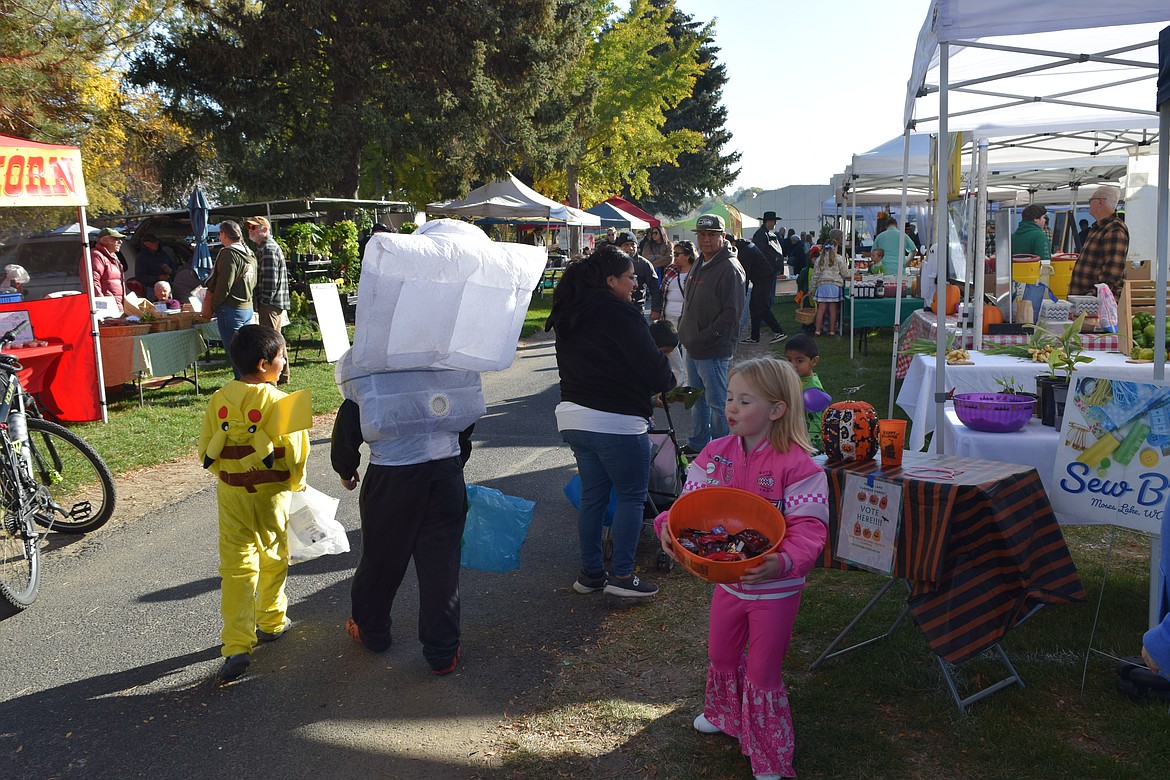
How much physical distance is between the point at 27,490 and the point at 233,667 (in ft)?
6.88

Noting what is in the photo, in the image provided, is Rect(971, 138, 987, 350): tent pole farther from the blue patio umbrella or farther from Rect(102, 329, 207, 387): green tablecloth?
the blue patio umbrella

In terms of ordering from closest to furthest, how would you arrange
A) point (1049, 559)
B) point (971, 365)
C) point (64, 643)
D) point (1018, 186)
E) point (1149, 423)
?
point (1049, 559) → point (1149, 423) → point (64, 643) → point (971, 365) → point (1018, 186)

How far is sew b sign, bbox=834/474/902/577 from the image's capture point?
3396 millimetres

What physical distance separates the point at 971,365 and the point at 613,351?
9.04 ft

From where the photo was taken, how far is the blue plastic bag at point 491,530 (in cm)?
442

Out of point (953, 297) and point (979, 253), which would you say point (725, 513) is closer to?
point (979, 253)

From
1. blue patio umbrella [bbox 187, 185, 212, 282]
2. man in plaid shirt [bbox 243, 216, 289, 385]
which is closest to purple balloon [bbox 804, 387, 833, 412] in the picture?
man in plaid shirt [bbox 243, 216, 289, 385]

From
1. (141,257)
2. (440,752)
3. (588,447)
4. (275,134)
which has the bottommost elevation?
(440,752)

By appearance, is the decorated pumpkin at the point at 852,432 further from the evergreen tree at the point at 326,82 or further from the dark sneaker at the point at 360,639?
the evergreen tree at the point at 326,82

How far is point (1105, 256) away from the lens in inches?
309

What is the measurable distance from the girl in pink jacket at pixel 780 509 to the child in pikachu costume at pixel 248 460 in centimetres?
189

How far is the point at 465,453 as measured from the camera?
4.14 metres

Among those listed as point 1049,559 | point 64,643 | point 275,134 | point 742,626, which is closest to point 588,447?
point 742,626

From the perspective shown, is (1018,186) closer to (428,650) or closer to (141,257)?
(141,257)
